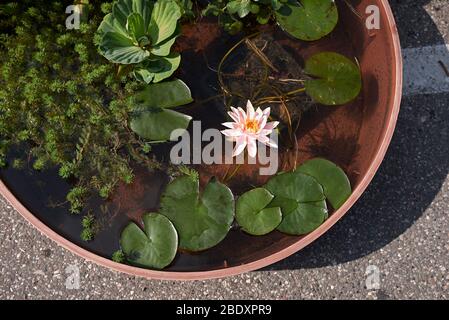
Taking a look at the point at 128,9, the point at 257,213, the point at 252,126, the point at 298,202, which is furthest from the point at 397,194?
the point at 128,9

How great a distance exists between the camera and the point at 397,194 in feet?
6.40

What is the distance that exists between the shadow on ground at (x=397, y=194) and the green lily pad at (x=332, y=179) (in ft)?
0.78

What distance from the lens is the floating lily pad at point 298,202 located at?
68.2 inches

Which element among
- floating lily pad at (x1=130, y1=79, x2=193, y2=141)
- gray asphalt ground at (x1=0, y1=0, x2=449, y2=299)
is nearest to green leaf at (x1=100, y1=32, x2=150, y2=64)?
floating lily pad at (x1=130, y1=79, x2=193, y2=141)

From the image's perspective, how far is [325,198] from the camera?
1.74 m

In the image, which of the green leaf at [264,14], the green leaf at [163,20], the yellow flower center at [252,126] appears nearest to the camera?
the yellow flower center at [252,126]

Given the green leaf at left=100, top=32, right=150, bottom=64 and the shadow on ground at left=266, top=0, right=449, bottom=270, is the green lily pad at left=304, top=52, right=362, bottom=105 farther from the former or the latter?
the green leaf at left=100, top=32, right=150, bottom=64

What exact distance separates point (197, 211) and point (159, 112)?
38 cm

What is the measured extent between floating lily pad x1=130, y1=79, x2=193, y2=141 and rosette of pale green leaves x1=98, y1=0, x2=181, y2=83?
2.0 inches

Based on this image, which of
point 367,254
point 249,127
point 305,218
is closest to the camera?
point 249,127

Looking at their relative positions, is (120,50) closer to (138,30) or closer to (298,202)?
(138,30)

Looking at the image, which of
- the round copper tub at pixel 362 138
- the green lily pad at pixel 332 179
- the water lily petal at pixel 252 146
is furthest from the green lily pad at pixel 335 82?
the water lily petal at pixel 252 146

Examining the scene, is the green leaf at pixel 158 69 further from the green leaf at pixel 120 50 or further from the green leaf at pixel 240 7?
the green leaf at pixel 240 7

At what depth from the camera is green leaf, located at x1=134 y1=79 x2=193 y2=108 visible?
71.4 inches
